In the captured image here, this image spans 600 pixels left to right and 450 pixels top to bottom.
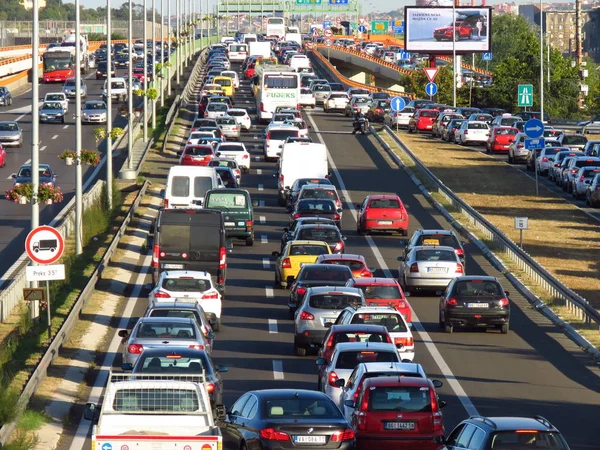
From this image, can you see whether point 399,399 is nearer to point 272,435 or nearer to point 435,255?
point 272,435

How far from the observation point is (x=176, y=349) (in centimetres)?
2155

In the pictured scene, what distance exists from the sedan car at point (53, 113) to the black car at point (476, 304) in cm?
5613

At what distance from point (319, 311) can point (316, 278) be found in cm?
437

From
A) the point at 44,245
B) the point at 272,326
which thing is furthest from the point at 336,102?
the point at 44,245

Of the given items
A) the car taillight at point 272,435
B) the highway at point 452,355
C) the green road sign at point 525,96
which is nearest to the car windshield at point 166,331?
the highway at point 452,355

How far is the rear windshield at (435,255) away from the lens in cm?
3594

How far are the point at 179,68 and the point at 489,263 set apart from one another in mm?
80787

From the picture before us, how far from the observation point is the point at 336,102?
9219cm

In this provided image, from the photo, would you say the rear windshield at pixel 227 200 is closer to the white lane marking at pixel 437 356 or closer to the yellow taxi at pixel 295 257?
the white lane marking at pixel 437 356

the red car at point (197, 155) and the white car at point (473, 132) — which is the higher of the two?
the white car at point (473, 132)

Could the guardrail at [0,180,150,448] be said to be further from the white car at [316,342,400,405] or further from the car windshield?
the white car at [316,342,400,405]

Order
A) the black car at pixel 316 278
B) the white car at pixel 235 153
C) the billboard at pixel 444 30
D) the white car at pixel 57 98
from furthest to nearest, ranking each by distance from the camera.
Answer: the billboard at pixel 444 30
the white car at pixel 57 98
the white car at pixel 235 153
the black car at pixel 316 278

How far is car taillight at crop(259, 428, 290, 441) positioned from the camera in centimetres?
1711

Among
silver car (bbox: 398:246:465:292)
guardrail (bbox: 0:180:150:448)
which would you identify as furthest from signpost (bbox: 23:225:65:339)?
silver car (bbox: 398:246:465:292)
